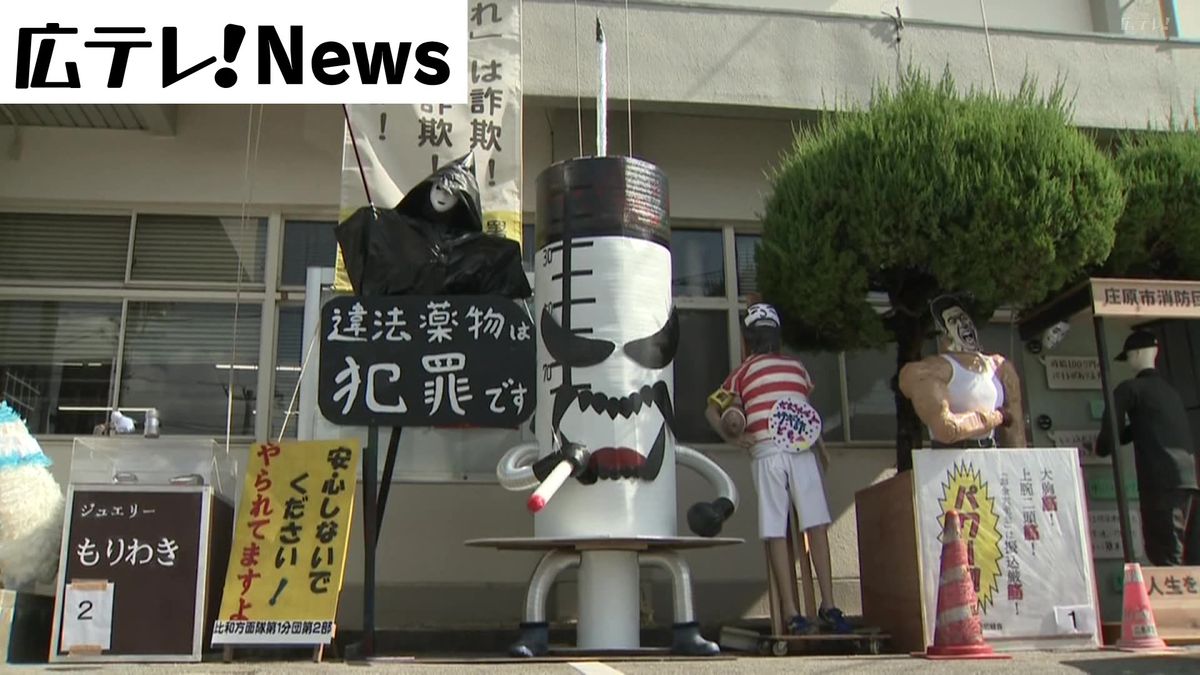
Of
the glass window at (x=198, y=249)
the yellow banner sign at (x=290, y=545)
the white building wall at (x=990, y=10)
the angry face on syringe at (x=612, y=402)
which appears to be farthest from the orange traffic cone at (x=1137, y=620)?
the glass window at (x=198, y=249)

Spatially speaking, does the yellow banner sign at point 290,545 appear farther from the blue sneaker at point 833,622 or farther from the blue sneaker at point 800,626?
the blue sneaker at point 833,622

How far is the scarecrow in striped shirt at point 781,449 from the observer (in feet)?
19.6

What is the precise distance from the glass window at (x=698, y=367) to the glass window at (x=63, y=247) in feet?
13.6

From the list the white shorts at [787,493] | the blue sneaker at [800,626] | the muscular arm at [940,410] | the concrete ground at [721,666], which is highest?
the muscular arm at [940,410]

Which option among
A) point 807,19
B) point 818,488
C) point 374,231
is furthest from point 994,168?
point 374,231

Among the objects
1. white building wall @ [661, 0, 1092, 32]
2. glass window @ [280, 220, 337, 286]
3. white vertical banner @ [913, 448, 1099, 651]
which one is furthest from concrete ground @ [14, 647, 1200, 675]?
white building wall @ [661, 0, 1092, 32]

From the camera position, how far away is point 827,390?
317 inches

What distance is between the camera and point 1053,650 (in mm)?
5402

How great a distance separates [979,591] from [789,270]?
2102 millimetres

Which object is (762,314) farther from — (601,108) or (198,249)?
(198,249)

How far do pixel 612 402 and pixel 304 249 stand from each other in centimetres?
338

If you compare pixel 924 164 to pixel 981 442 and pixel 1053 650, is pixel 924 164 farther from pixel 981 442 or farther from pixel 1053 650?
pixel 1053 650

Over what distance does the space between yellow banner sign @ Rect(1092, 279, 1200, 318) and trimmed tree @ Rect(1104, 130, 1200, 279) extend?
46cm

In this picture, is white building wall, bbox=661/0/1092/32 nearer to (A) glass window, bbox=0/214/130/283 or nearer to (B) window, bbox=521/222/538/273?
(B) window, bbox=521/222/538/273
